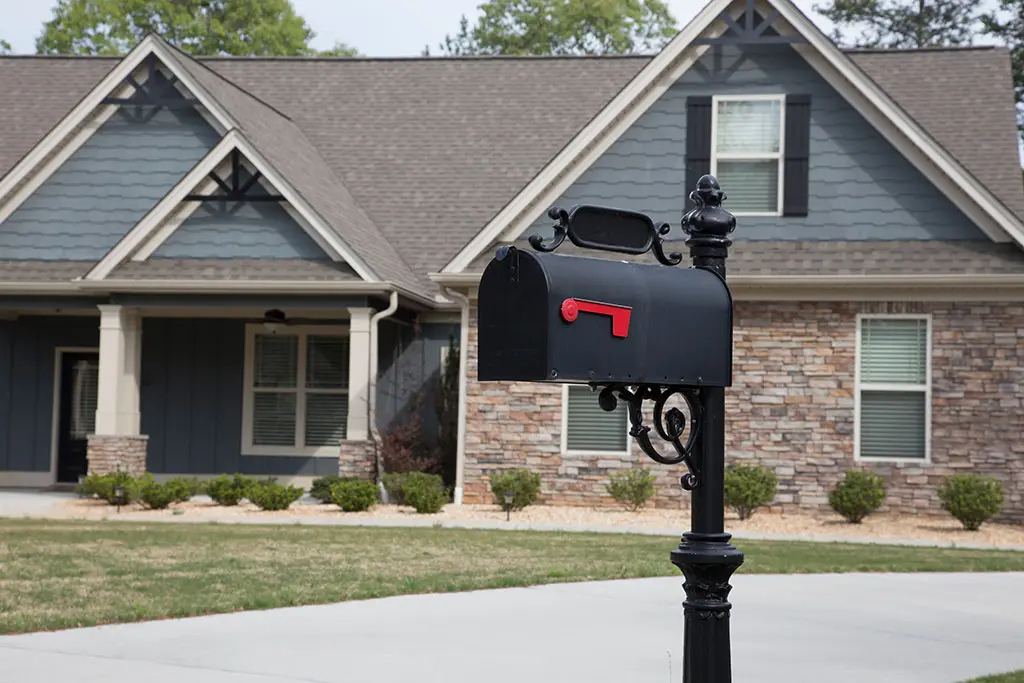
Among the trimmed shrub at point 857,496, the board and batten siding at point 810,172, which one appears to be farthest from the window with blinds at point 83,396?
the trimmed shrub at point 857,496

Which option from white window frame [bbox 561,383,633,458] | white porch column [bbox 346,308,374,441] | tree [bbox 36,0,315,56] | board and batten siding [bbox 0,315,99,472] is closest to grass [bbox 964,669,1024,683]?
white window frame [bbox 561,383,633,458]

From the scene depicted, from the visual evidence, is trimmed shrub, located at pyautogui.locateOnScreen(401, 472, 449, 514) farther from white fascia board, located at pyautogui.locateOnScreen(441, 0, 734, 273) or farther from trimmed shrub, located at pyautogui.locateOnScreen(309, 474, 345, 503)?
white fascia board, located at pyautogui.locateOnScreen(441, 0, 734, 273)

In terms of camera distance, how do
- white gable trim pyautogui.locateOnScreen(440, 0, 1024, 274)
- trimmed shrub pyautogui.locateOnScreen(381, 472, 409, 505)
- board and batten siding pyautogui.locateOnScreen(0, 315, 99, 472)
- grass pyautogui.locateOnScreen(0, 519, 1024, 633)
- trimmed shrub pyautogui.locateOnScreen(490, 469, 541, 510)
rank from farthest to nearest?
board and batten siding pyautogui.locateOnScreen(0, 315, 99, 472) → trimmed shrub pyautogui.locateOnScreen(381, 472, 409, 505) → trimmed shrub pyautogui.locateOnScreen(490, 469, 541, 510) → white gable trim pyautogui.locateOnScreen(440, 0, 1024, 274) → grass pyautogui.locateOnScreen(0, 519, 1024, 633)

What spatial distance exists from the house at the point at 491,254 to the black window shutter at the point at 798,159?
4cm

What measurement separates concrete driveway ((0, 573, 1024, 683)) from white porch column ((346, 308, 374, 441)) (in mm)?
7763

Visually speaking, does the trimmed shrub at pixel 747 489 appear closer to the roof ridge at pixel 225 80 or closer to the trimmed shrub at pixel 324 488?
the trimmed shrub at pixel 324 488

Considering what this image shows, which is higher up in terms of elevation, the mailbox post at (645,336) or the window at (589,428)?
the mailbox post at (645,336)

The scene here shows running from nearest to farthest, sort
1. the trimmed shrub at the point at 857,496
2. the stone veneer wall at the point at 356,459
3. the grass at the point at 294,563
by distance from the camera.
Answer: the grass at the point at 294,563 < the trimmed shrub at the point at 857,496 < the stone veneer wall at the point at 356,459

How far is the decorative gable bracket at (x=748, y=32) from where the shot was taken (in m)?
17.1

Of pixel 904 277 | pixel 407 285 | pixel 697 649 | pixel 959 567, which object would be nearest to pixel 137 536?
pixel 407 285

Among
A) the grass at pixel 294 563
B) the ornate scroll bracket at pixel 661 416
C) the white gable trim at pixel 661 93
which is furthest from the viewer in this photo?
the white gable trim at pixel 661 93

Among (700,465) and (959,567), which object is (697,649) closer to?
(700,465)

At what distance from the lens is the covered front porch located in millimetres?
20641

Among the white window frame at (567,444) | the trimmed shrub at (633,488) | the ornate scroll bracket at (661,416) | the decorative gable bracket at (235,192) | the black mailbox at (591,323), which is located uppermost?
the decorative gable bracket at (235,192)
